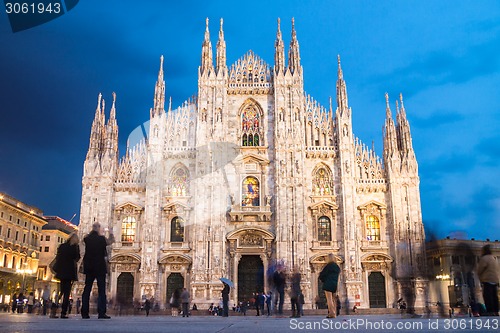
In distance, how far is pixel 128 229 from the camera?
38281mm

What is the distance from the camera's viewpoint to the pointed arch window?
39438mm

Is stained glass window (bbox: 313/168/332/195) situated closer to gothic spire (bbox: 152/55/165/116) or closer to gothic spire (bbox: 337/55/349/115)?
gothic spire (bbox: 337/55/349/115)

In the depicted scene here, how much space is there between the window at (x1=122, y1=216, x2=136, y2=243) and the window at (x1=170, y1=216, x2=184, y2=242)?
296 cm

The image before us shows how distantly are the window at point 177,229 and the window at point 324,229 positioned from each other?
1031 cm

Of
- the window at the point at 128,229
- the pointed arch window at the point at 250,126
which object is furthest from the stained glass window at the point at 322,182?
the window at the point at 128,229

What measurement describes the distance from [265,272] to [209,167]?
871 cm

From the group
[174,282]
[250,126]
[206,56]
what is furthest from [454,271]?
[206,56]

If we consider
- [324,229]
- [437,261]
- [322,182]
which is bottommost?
[437,261]

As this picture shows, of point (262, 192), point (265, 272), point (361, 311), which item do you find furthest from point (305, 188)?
point (361, 311)

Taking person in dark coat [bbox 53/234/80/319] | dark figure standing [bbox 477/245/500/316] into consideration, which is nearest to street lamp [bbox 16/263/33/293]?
person in dark coat [bbox 53/234/80/319]

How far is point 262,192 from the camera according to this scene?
38.1 m

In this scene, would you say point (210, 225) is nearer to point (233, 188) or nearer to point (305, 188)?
point (233, 188)

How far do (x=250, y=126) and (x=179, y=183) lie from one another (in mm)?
7102

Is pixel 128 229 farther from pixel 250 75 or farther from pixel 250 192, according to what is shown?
pixel 250 75
